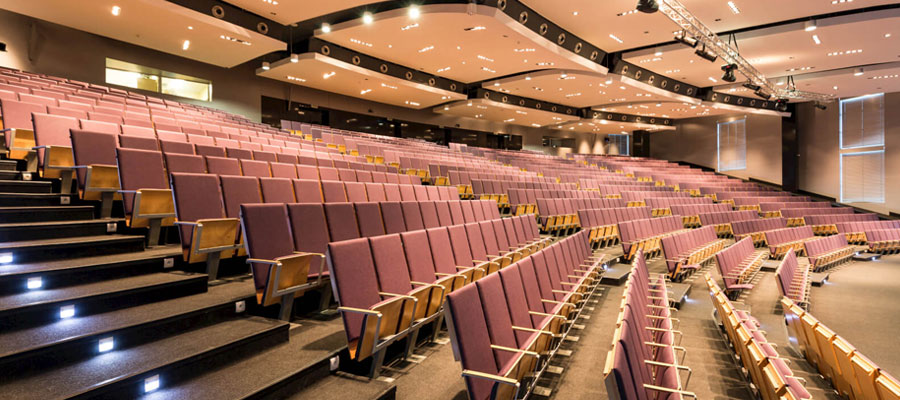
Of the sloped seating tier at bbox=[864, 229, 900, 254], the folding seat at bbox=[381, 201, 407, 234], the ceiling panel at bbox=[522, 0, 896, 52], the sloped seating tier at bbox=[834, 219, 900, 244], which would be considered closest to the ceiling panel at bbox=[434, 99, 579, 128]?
the ceiling panel at bbox=[522, 0, 896, 52]

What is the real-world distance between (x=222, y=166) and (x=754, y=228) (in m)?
3.98

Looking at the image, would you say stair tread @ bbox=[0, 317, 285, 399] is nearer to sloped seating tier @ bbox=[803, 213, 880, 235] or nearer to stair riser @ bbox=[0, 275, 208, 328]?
stair riser @ bbox=[0, 275, 208, 328]

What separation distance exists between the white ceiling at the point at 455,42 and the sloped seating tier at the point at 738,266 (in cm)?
221

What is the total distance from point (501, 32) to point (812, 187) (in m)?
5.73

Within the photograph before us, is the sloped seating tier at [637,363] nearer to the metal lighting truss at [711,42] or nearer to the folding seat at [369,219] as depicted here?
the folding seat at [369,219]

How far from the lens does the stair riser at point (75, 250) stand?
894 mm

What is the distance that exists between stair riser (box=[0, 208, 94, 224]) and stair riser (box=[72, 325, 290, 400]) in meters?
0.77

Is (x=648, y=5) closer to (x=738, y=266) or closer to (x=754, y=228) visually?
(x=738, y=266)

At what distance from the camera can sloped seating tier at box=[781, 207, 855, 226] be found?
14.8 feet

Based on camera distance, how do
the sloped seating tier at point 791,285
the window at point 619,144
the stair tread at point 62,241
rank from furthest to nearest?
the window at point 619,144
the sloped seating tier at point 791,285
the stair tread at point 62,241

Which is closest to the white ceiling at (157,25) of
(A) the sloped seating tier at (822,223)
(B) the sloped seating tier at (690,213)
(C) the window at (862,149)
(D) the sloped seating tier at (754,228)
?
(B) the sloped seating tier at (690,213)

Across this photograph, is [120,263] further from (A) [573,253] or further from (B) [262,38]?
(B) [262,38]

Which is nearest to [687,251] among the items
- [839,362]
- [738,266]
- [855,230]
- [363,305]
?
[738,266]

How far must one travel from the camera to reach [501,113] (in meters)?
7.09
